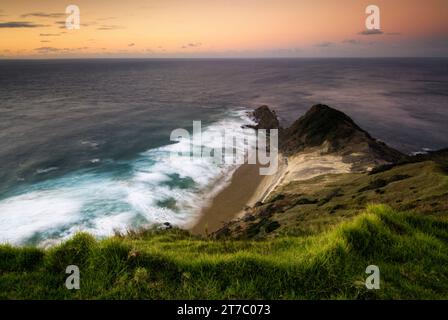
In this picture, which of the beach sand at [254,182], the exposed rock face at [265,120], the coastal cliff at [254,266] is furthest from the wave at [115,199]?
the exposed rock face at [265,120]

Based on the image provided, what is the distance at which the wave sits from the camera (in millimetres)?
30031

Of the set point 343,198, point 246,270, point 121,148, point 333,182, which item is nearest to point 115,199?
point 121,148

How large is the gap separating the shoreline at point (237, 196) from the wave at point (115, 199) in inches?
42.1

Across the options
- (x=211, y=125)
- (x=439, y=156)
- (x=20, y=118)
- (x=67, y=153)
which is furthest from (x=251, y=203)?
(x=20, y=118)

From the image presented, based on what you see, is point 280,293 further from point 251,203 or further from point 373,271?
point 251,203

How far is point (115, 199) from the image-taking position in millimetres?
36125

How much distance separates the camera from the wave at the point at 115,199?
30.0 metres

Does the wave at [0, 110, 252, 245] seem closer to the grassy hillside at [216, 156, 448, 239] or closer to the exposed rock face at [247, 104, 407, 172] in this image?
the grassy hillside at [216, 156, 448, 239]

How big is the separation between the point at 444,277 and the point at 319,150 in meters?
41.3

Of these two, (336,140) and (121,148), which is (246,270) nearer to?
(336,140)

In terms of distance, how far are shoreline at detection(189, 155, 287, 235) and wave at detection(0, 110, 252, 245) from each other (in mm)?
1070

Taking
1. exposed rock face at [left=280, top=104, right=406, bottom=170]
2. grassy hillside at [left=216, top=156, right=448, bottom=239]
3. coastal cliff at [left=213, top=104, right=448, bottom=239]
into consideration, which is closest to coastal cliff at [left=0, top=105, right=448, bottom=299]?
coastal cliff at [left=213, top=104, right=448, bottom=239]

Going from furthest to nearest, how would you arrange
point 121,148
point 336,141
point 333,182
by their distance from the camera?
point 121,148 < point 336,141 < point 333,182

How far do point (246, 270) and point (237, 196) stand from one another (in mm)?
31530
